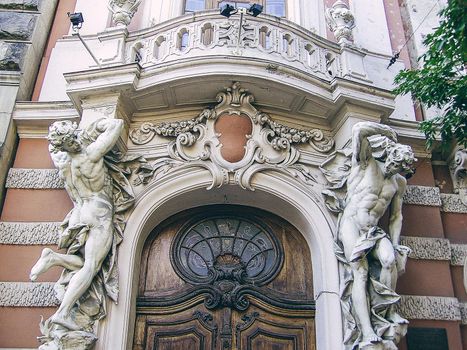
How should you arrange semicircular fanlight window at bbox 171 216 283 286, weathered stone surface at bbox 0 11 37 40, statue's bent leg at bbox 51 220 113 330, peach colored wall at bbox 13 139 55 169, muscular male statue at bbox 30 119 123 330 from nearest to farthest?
statue's bent leg at bbox 51 220 113 330 → muscular male statue at bbox 30 119 123 330 → semicircular fanlight window at bbox 171 216 283 286 → peach colored wall at bbox 13 139 55 169 → weathered stone surface at bbox 0 11 37 40

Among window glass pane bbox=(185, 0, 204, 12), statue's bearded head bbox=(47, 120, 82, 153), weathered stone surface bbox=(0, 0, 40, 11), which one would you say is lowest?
statue's bearded head bbox=(47, 120, 82, 153)

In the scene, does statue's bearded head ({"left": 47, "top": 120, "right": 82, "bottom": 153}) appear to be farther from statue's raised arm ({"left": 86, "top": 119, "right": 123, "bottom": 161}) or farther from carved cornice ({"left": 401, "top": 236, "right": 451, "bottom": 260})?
carved cornice ({"left": 401, "top": 236, "right": 451, "bottom": 260})

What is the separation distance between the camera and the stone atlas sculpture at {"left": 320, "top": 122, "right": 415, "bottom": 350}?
20.3 ft

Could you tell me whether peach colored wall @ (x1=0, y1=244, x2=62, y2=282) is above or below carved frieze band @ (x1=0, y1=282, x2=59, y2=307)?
above

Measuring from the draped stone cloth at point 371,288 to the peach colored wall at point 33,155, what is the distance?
12.4ft

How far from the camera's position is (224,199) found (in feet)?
25.1

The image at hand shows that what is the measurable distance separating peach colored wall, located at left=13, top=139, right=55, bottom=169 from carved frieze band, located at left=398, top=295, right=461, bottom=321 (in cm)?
490

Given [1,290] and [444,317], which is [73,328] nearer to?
[1,290]

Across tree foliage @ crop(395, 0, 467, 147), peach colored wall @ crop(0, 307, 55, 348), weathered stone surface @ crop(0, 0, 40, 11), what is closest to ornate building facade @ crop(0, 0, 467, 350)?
peach colored wall @ crop(0, 307, 55, 348)

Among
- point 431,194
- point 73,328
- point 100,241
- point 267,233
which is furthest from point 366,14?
point 73,328

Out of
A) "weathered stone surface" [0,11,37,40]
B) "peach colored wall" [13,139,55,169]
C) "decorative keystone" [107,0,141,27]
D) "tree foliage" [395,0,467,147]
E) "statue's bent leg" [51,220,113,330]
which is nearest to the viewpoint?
"tree foliage" [395,0,467,147]

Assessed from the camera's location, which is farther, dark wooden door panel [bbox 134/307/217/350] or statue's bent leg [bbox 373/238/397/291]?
dark wooden door panel [bbox 134/307/217/350]

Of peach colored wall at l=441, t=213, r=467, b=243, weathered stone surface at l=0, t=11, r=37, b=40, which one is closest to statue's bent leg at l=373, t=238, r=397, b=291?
peach colored wall at l=441, t=213, r=467, b=243

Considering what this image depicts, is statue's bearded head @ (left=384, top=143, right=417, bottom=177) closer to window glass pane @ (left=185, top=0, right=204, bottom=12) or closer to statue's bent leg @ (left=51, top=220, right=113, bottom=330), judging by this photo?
statue's bent leg @ (left=51, top=220, right=113, bottom=330)
